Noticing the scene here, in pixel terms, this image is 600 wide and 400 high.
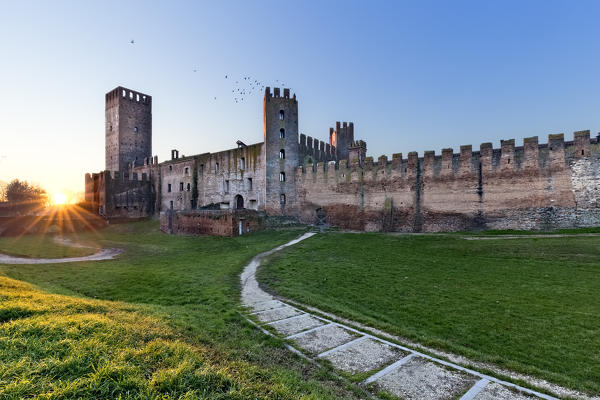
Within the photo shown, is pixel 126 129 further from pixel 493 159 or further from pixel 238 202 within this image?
pixel 493 159

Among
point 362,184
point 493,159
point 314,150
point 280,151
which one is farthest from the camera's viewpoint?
point 314,150

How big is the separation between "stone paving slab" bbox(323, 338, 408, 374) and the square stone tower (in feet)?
181

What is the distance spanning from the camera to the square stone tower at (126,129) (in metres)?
51.1

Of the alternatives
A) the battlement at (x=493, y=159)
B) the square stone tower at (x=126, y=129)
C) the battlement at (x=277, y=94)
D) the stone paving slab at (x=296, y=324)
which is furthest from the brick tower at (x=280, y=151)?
the square stone tower at (x=126, y=129)

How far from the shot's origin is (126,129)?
51.7m

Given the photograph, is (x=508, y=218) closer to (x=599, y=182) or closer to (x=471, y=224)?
(x=471, y=224)

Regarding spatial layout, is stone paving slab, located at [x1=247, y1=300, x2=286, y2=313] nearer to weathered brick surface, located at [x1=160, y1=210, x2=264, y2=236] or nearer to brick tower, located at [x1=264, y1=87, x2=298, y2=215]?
weathered brick surface, located at [x1=160, y1=210, x2=264, y2=236]

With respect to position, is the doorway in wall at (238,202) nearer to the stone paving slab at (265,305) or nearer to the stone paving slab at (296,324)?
the stone paving slab at (265,305)

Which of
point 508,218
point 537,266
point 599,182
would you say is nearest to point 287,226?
point 508,218

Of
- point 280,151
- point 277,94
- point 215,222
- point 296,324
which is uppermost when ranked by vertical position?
point 277,94

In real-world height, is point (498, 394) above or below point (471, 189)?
below

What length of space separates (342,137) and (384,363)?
39.0 metres

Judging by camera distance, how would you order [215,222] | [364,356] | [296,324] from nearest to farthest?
[364,356]
[296,324]
[215,222]

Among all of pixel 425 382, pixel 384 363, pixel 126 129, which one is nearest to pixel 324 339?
pixel 384 363
